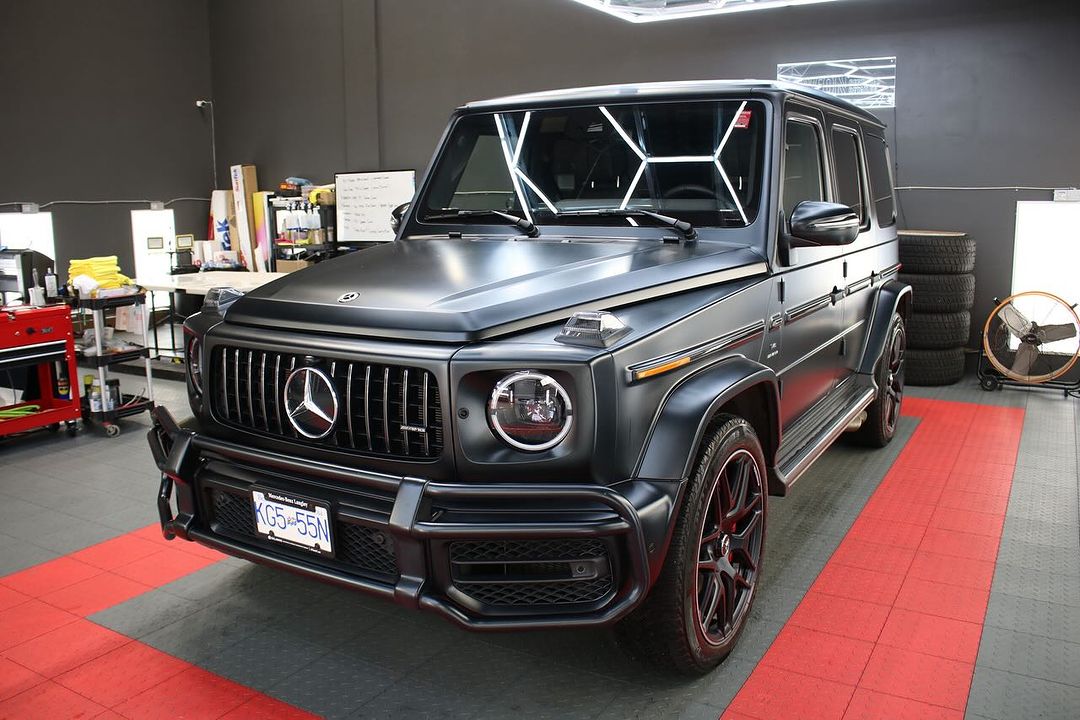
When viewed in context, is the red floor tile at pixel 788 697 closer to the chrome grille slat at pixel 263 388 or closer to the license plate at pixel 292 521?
the license plate at pixel 292 521

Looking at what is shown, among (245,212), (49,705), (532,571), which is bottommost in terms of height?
(49,705)

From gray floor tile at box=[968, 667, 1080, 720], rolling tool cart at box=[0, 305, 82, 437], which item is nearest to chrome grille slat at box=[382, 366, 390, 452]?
gray floor tile at box=[968, 667, 1080, 720]

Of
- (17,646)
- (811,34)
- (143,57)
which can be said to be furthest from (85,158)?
(17,646)

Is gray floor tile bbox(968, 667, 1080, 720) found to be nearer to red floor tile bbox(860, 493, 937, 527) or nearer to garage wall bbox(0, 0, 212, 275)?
red floor tile bbox(860, 493, 937, 527)

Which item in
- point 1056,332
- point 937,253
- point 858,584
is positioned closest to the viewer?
point 858,584

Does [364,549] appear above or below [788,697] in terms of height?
above

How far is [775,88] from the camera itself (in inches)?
119

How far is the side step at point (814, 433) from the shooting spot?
2883mm

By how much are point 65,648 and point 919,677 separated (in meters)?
2.63

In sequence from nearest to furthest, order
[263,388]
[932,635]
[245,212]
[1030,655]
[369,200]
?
[263,388] < [1030,655] < [932,635] < [369,200] < [245,212]

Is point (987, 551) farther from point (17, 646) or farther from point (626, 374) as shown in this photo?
point (17, 646)

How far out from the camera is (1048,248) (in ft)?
21.6

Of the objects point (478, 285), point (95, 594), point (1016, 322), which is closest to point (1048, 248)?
point (1016, 322)

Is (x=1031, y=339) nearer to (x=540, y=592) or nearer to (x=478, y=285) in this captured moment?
(x=478, y=285)
